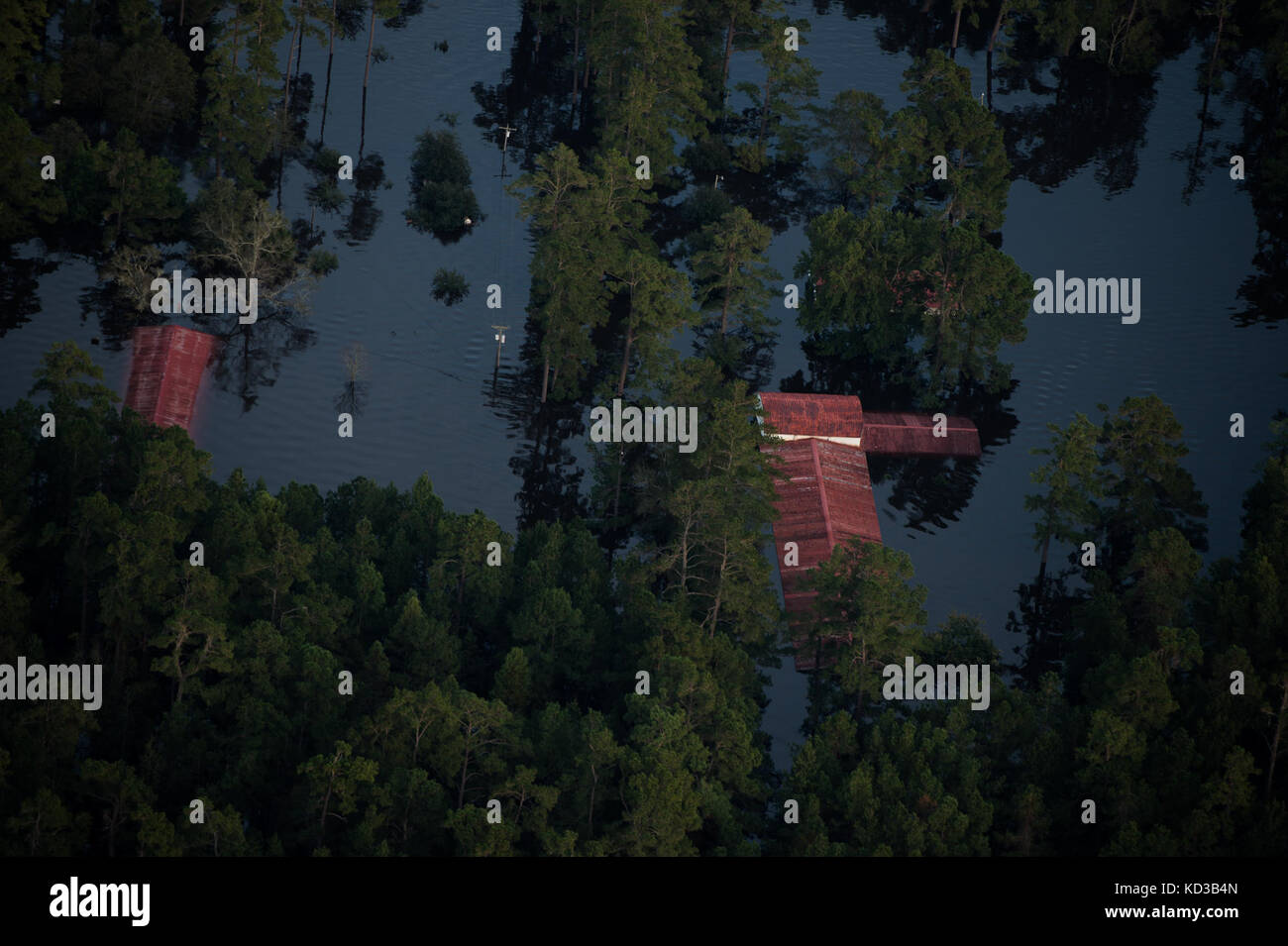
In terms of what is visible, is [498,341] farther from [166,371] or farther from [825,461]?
[825,461]

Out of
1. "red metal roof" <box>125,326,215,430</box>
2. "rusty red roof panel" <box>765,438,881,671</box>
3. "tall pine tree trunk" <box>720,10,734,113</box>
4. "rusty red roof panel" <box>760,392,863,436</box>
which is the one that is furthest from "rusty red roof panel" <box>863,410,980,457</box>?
"red metal roof" <box>125,326,215,430</box>

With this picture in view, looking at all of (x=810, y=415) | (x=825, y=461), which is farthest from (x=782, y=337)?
(x=825, y=461)

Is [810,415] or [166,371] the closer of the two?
[810,415]

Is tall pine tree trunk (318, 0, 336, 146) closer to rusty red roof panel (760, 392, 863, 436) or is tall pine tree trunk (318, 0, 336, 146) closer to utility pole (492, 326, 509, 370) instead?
utility pole (492, 326, 509, 370)

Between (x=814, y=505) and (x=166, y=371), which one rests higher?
(x=166, y=371)

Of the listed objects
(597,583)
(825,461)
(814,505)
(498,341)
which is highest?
(498,341)

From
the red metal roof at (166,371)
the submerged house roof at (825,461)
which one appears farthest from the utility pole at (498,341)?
the submerged house roof at (825,461)

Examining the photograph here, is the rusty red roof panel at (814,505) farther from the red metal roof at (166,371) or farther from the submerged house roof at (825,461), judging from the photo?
the red metal roof at (166,371)
